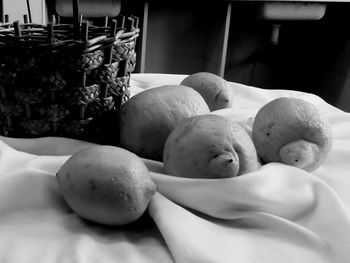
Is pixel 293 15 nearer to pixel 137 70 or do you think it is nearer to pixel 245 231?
pixel 137 70

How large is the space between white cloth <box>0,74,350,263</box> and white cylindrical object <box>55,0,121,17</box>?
119 centimetres

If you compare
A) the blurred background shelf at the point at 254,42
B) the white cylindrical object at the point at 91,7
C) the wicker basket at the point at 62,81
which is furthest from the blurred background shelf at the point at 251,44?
the wicker basket at the point at 62,81

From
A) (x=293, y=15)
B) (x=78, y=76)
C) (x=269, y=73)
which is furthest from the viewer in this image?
(x=269, y=73)

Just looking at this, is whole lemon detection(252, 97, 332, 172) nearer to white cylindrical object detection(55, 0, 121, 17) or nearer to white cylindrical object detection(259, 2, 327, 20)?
white cylindrical object detection(55, 0, 121, 17)

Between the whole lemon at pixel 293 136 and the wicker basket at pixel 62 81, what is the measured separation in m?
0.19

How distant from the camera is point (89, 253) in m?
0.36

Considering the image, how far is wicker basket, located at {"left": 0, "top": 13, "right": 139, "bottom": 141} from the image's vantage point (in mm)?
450

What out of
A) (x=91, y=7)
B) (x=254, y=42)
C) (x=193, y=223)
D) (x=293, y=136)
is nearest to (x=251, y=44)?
(x=254, y=42)

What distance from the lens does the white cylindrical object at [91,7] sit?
5.07ft

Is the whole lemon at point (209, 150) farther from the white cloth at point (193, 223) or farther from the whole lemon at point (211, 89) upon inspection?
the whole lemon at point (211, 89)

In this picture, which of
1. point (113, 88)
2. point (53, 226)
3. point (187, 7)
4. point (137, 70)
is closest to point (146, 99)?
point (113, 88)

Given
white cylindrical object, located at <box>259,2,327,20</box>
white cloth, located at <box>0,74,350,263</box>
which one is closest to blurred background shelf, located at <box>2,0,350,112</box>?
white cylindrical object, located at <box>259,2,327,20</box>

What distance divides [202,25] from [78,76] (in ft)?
5.21

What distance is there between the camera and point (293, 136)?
484mm
